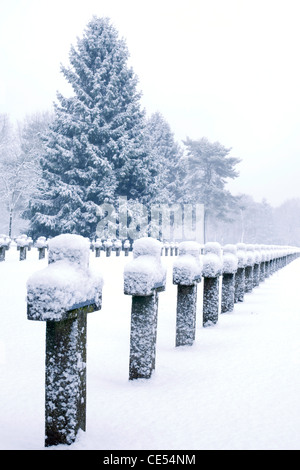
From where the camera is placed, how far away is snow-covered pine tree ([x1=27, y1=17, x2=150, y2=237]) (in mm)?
33031

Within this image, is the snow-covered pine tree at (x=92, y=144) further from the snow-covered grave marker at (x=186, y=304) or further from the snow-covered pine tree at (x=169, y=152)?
the snow-covered grave marker at (x=186, y=304)

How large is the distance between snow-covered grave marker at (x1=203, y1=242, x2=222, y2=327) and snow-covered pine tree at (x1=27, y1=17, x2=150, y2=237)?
2648 centimetres

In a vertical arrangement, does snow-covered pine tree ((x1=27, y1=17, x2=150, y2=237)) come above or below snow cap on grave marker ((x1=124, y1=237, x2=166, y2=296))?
above

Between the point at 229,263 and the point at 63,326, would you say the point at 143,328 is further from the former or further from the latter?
the point at 229,263

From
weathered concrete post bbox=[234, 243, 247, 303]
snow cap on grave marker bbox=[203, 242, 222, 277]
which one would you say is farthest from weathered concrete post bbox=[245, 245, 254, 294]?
snow cap on grave marker bbox=[203, 242, 222, 277]

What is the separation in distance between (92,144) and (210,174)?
41353 mm

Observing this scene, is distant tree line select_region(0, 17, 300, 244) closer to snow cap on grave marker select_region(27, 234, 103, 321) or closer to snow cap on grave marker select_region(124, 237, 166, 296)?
snow cap on grave marker select_region(124, 237, 166, 296)

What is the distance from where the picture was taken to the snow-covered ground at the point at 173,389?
2717mm

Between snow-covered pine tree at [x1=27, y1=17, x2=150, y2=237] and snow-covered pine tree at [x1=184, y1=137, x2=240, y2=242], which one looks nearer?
snow-covered pine tree at [x1=27, y1=17, x2=150, y2=237]

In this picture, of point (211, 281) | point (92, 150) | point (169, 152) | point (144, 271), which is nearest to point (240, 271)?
point (211, 281)

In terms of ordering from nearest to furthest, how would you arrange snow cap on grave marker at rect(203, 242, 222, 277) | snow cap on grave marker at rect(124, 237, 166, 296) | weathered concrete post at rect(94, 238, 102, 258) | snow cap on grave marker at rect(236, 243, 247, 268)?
snow cap on grave marker at rect(124, 237, 166, 296), snow cap on grave marker at rect(203, 242, 222, 277), snow cap on grave marker at rect(236, 243, 247, 268), weathered concrete post at rect(94, 238, 102, 258)

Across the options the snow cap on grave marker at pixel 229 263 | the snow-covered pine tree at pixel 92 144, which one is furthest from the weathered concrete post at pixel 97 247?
the snow-covered pine tree at pixel 92 144

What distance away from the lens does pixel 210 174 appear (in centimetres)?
7256
